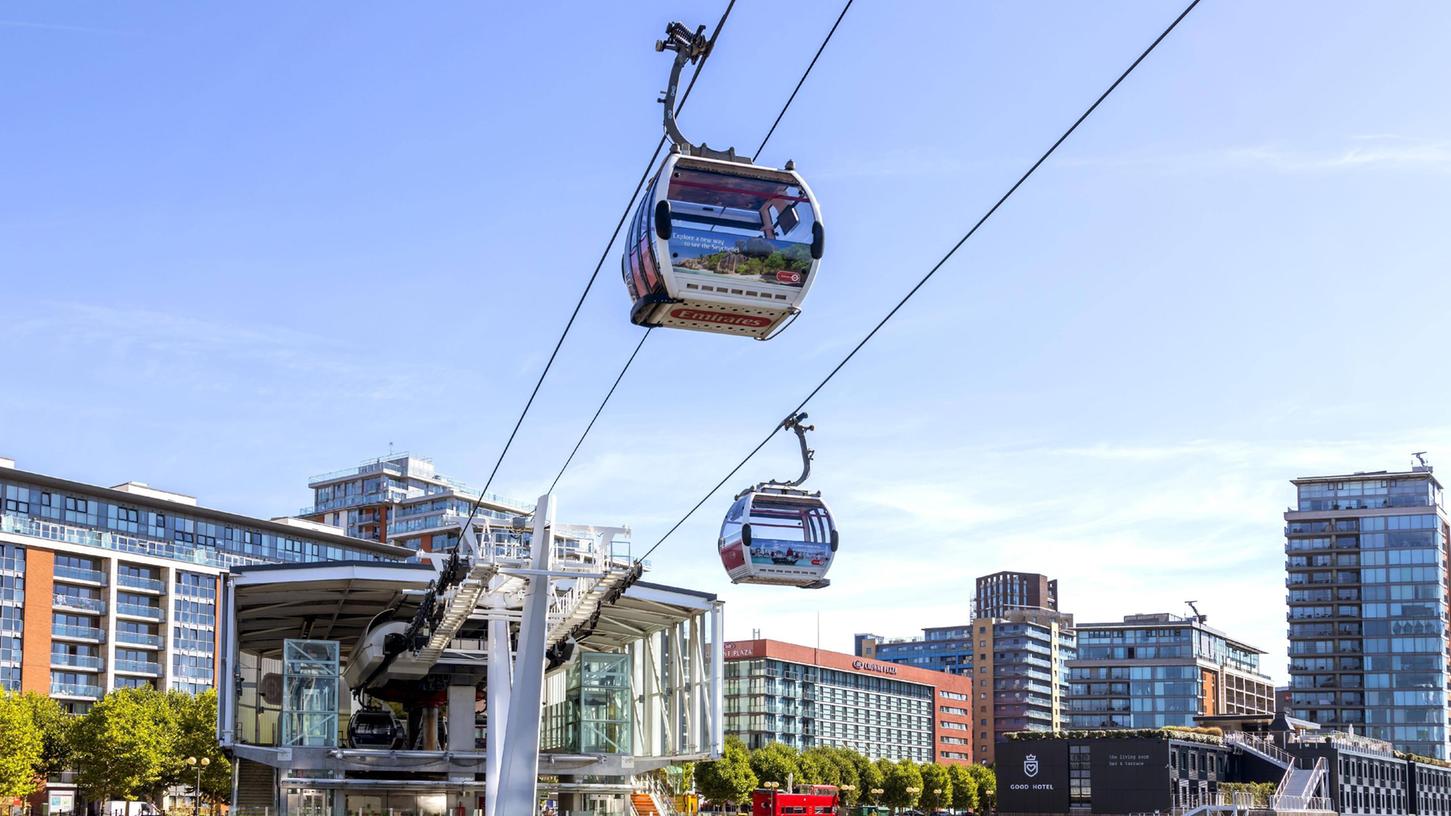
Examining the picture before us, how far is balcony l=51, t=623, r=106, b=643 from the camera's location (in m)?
105

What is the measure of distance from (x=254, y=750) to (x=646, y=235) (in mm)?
46924

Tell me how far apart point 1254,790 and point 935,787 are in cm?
3749

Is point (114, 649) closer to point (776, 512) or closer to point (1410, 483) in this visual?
point (776, 512)

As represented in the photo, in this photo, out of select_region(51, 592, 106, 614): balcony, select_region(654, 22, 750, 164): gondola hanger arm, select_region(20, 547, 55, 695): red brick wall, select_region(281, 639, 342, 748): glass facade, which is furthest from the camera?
select_region(51, 592, 106, 614): balcony

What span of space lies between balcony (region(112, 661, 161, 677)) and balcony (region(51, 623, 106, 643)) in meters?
2.12

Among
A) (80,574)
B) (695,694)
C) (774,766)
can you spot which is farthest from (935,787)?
(695,694)

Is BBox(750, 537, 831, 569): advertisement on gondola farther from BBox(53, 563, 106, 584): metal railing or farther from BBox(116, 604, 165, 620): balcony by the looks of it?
BBox(116, 604, 165, 620): balcony

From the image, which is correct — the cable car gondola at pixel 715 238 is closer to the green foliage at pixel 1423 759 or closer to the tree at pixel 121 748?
the tree at pixel 121 748

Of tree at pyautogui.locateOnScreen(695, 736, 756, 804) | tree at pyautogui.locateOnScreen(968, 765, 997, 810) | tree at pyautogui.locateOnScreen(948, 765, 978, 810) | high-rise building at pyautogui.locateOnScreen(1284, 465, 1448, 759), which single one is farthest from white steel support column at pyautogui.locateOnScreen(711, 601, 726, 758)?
high-rise building at pyautogui.locateOnScreen(1284, 465, 1448, 759)

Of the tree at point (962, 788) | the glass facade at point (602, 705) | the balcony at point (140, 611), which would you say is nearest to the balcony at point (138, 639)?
the balcony at point (140, 611)

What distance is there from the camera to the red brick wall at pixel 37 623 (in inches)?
4026

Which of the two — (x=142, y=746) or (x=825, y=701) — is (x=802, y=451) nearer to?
(x=142, y=746)

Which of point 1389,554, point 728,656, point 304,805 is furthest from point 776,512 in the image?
point 1389,554

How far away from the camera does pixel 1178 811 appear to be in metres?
111
